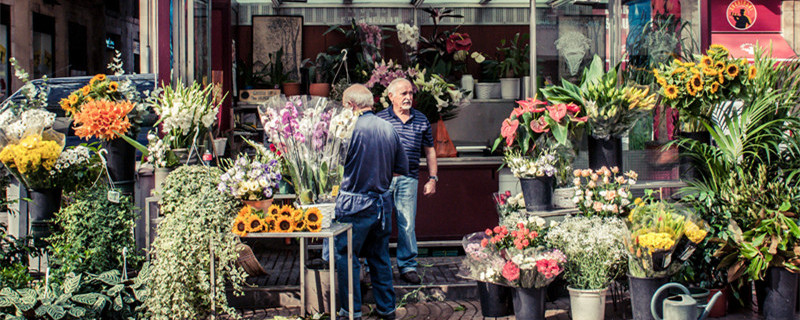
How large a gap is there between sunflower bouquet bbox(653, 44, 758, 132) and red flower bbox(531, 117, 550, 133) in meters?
0.91

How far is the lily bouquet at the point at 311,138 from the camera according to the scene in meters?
4.73

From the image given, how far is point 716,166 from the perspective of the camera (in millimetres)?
5477

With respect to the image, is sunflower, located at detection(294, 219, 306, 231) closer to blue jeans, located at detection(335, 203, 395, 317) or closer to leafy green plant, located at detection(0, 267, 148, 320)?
blue jeans, located at detection(335, 203, 395, 317)

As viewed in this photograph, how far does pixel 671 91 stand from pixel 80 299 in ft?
13.8

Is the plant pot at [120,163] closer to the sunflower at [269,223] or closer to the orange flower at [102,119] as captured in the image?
the orange flower at [102,119]

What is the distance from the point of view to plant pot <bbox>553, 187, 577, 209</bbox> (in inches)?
212

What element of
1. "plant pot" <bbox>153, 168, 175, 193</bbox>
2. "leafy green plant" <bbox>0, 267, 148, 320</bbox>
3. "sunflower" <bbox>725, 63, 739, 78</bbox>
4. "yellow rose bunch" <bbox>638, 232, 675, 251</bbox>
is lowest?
"leafy green plant" <bbox>0, 267, 148, 320</bbox>

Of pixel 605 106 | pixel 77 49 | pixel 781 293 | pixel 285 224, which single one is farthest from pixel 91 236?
pixel 77 49

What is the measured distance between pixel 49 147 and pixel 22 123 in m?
0.32

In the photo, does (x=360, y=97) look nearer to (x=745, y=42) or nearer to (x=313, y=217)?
(x=313, y=217)

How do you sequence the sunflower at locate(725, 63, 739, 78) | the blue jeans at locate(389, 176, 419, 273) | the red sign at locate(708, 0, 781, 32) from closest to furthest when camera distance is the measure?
1. the sunflower at locate(725, 63, 739, 78)
2. the blue jeans at locate(389, 176, 419, 273)
3. the red sign at locate(708, 0, 781, 32)

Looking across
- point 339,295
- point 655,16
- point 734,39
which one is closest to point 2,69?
point 339,295

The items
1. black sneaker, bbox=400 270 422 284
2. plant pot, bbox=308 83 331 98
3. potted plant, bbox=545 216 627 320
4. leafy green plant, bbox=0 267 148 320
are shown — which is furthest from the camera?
plant pot, bbox=308 83 331 98

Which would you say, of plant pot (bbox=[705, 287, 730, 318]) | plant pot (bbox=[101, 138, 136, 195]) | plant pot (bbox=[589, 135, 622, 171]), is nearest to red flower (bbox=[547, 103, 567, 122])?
plant pot (bbox=[589, 135, 622, 171])
